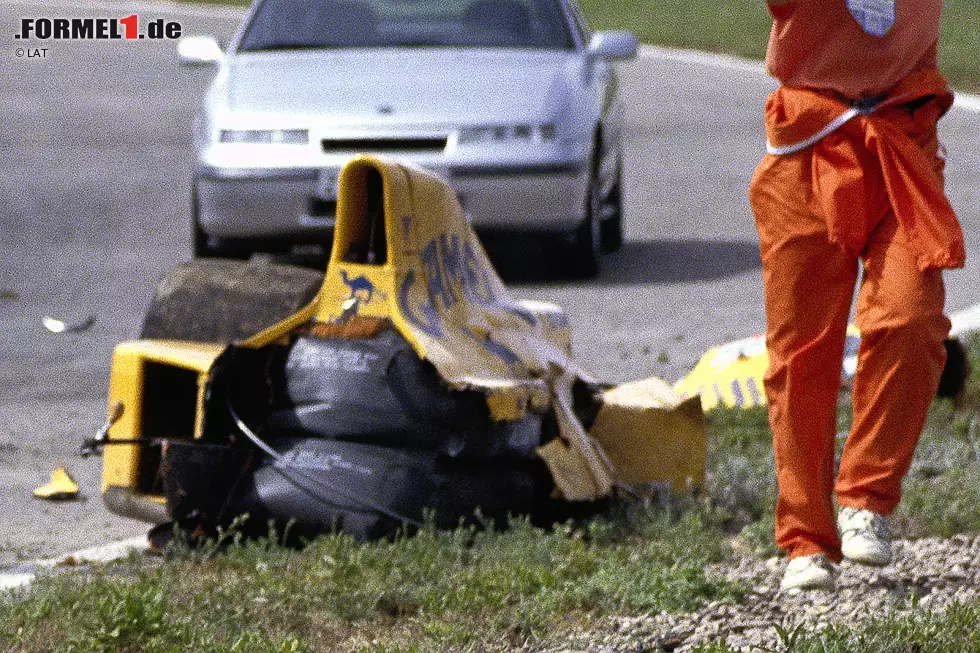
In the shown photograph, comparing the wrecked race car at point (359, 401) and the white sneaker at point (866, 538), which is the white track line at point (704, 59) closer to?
the wrecked race car at point (359, 401)

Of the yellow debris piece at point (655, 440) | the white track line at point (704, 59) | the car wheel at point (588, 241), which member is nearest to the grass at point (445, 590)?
the yellow debris piece at point (655, 440)

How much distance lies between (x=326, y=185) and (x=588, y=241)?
1544 millimetres

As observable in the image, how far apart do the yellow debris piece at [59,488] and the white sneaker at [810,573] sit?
8.98ft

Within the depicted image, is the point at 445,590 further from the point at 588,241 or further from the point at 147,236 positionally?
the point at 147,236

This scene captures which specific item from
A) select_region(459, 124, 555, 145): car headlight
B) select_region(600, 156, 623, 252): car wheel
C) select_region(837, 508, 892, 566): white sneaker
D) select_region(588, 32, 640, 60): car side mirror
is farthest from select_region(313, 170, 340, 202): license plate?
select_region(837, 508, 892, 566): white sneaker

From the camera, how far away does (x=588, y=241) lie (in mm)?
11484

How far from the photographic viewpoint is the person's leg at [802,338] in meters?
4.99

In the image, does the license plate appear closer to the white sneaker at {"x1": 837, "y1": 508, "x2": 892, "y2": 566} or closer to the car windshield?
the car windshield

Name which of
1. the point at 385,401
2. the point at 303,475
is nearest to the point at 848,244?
the point at 385,401

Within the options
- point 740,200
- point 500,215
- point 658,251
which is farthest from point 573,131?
point 740,200

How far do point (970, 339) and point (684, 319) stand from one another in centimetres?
176

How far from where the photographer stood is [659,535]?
5902 mm

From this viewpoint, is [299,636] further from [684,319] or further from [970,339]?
[684,319]

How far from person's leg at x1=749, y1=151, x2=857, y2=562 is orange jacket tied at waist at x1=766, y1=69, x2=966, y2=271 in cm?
5
